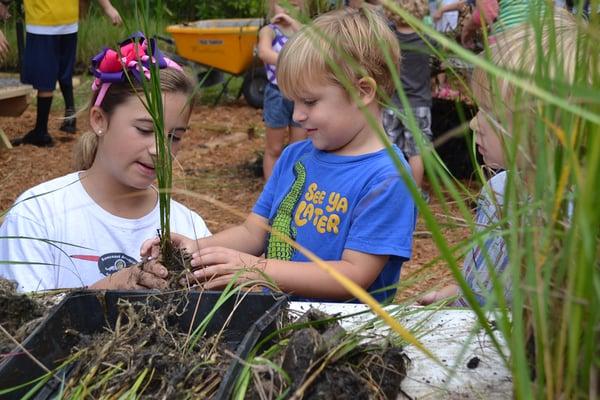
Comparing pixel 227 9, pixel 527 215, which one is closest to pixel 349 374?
pixel 527 215

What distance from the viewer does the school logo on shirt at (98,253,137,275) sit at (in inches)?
85.6

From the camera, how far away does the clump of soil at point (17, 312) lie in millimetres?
1252

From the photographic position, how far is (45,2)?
22.4 ft

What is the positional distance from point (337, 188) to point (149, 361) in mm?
1035

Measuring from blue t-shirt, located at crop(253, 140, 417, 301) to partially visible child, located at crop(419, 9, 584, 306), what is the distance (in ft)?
0.55

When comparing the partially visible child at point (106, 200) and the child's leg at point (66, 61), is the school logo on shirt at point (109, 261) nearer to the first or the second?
the partially visible child at point (106, 200)

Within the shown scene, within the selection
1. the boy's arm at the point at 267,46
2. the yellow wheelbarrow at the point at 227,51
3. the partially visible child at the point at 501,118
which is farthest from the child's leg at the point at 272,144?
the partially visible child at the point at 501,118

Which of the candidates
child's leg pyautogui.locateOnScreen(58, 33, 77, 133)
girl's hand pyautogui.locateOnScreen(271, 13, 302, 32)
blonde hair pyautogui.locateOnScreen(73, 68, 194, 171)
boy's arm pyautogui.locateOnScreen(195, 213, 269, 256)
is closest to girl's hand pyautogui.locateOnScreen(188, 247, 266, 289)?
boy's arm pyautogui.locateOnScreen(195, 213, 269, 256)

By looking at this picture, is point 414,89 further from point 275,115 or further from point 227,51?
point 227,51

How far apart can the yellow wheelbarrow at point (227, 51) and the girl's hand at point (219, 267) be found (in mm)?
6564

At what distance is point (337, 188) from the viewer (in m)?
2.09

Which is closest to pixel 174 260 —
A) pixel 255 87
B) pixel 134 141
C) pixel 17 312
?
pixel 17 312

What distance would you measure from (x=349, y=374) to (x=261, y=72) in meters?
7.85

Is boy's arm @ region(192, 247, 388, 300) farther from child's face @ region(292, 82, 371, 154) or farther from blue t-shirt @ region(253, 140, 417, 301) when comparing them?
child's face @ region(292, 82, 371, 154)
